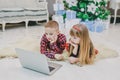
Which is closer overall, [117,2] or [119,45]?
[119,45]

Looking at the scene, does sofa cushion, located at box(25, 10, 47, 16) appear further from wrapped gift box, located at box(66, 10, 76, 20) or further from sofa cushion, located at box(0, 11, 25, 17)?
wrapped gift box, located at box(66, 10, 76, 20)

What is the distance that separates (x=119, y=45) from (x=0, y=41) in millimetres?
1614

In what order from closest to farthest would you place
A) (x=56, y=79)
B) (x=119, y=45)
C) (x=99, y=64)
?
(x=56, y=79) < (x=99, y=64) < (x=119, y=45)

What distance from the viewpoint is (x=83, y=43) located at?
1.87m

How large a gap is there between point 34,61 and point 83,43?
471mm

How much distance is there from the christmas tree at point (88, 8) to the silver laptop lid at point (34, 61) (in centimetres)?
217

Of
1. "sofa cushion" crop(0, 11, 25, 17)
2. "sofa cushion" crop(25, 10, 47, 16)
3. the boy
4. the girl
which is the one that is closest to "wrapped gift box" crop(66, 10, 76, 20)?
"sofa cushion" crop(25, 10, 47, 16)

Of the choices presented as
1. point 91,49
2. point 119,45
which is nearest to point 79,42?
point 91,49

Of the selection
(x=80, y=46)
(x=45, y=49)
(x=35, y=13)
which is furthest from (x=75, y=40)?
(x=35, y=13)

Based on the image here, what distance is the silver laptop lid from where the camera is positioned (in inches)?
63.5

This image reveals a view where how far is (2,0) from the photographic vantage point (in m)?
3.98

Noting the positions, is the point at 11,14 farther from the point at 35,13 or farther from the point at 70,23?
the point at 70,23

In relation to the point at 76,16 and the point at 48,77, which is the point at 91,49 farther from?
the point at 76,16

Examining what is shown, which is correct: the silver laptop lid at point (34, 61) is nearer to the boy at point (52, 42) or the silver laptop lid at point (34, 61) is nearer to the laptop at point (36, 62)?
the laptop at point (36, 62)
